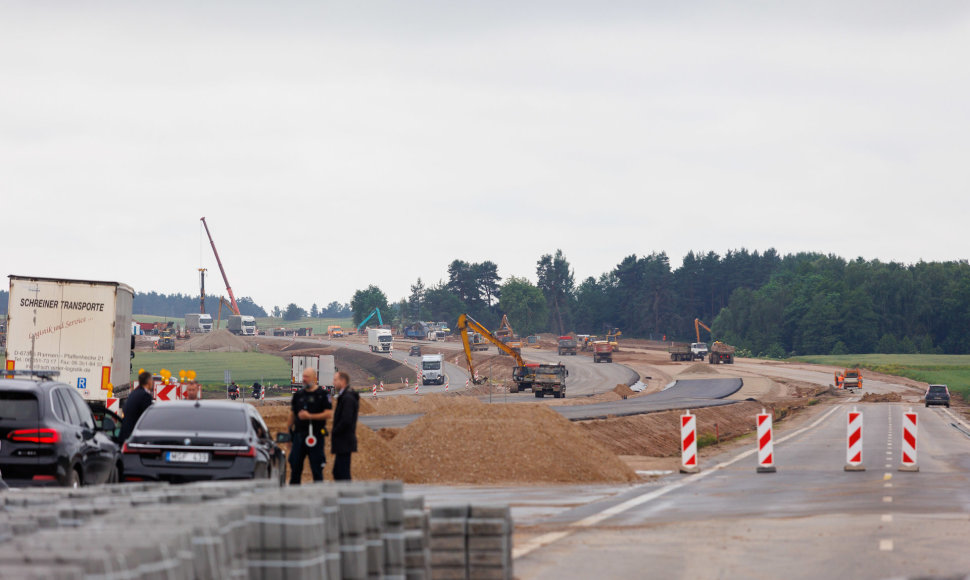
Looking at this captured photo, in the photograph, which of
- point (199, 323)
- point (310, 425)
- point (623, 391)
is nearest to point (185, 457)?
point (310, 425)

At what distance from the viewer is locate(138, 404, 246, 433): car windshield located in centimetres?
1502

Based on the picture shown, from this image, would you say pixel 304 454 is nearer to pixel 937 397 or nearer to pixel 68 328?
pixel 68 328

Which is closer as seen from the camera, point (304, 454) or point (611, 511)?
point (304, 454)

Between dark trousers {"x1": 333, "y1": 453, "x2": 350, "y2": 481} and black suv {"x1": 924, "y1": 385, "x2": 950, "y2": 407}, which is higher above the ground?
dark trousers {"x1": 333, "y1": 453, "x2": 350, "y2": 481}

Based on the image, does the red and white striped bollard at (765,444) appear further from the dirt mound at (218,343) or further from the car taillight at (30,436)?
the dirt mound at (218,343)

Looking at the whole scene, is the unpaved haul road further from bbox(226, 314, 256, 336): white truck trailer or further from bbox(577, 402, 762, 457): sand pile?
bbox(226, 314, 256, 336): white truck trailer

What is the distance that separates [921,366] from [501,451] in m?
115

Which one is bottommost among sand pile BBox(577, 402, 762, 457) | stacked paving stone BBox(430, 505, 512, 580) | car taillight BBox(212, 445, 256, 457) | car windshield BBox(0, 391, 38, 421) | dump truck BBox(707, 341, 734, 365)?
sand pile BBox(577, 402, 762, 457)

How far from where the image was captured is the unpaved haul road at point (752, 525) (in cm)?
1136

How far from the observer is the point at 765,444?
2564cm

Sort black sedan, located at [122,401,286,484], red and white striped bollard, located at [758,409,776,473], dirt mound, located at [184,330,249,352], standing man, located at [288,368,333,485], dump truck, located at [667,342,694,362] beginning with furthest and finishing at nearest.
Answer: dirt mound, located at [184,330,249,352] < dump truck, located at [667,342,694,362] < red and white striped bollard, located at [758,409,776,473] < standing man, located at [288,368,333,485] < black sedan, located at [122,401,286,484]

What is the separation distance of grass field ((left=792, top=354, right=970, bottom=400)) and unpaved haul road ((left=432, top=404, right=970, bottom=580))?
7289cm

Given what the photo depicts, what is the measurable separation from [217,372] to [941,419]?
64.8 m

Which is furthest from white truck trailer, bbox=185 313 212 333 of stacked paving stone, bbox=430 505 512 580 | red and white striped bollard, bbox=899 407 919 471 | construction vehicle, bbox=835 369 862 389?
stacked paving stone, bbox=430 505 512 580
